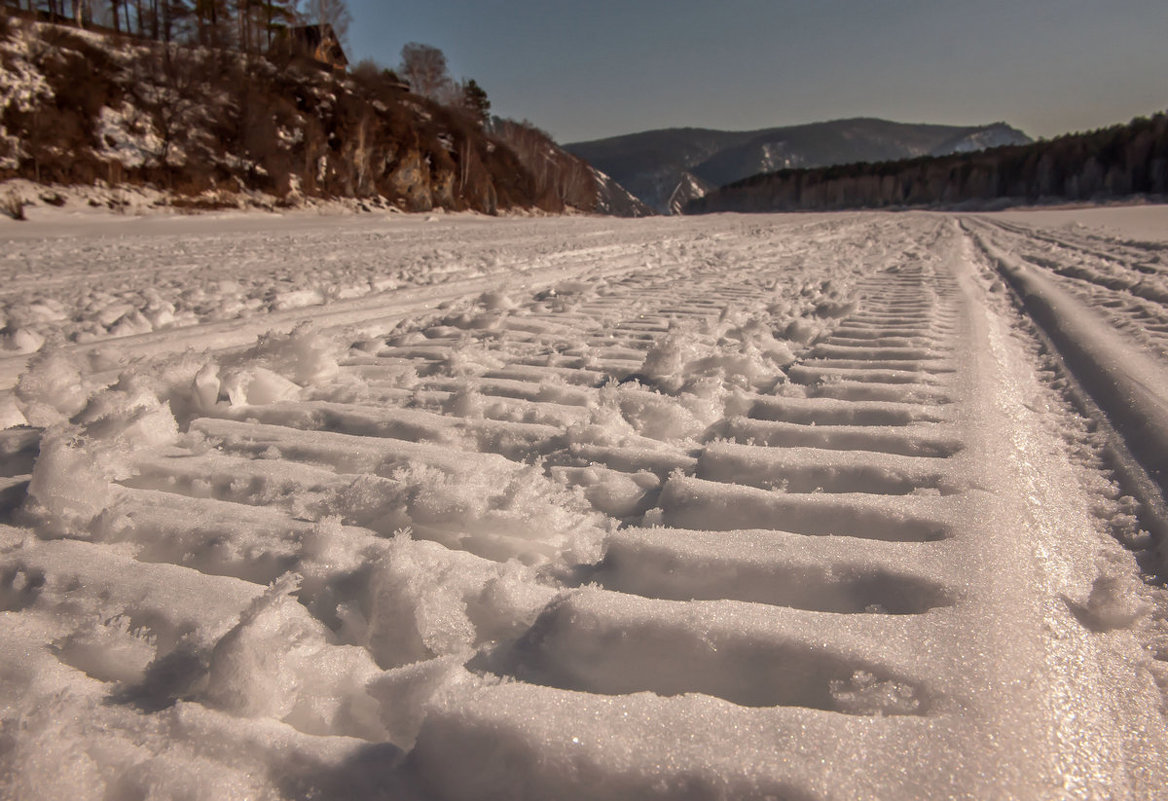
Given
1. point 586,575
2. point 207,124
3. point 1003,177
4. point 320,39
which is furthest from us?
point 1003,177

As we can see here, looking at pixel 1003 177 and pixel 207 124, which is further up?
pixel 1003 177

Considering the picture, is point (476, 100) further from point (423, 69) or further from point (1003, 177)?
point (1003, 177)

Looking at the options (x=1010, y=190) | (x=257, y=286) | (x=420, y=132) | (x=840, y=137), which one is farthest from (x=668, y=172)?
(x=257, y=286)

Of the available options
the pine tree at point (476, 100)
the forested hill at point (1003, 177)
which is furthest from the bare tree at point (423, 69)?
the forested hill at point (1003, 177)

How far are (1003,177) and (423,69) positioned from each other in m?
45.8

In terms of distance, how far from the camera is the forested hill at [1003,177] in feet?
137

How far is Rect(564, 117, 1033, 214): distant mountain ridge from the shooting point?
139250 mm

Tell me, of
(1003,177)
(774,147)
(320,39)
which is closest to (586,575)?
(320,39)

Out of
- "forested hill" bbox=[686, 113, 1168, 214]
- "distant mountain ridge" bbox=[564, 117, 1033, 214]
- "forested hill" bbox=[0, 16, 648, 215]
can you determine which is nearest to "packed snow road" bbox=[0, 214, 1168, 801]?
"forested hill" bbox=[0, 16, 648, 215]

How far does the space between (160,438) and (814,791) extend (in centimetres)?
213

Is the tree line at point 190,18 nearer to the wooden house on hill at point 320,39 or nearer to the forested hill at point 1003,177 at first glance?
the wooden house on hill at point 320,39

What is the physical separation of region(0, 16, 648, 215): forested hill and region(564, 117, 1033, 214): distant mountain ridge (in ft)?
370

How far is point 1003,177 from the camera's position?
166 feet

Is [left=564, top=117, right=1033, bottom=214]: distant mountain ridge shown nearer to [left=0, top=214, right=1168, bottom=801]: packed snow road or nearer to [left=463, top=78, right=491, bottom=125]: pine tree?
[left=463, top=78, right=491, bottom=125]: pine tree
